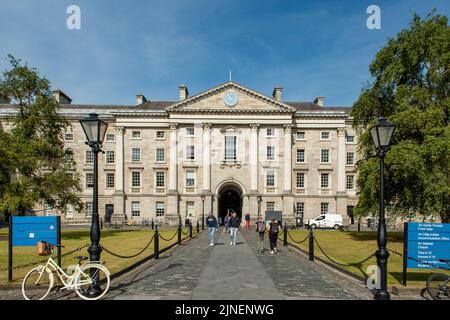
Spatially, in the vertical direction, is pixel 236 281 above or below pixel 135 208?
above

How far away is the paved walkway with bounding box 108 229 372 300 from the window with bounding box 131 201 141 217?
34.6m

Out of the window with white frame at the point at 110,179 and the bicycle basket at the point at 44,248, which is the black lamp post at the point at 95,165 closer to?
the bicycle basket at the point at 44,248

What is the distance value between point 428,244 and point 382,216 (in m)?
1.71

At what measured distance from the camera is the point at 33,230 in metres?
10.8

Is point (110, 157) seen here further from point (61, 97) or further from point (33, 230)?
point (33, 230)

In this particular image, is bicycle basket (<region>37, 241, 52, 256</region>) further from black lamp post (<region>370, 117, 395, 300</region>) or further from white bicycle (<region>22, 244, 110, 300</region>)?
black lamp post (<region>370, 117, 395, 300</region>)

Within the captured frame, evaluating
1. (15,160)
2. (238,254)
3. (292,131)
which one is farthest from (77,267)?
(292,131)

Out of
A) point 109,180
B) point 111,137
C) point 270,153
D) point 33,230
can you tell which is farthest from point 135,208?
point 33,230

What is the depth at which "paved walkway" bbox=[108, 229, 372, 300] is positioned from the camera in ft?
29.9

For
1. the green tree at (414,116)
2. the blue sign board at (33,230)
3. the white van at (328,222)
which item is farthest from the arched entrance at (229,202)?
the blue sign board at (33,230)

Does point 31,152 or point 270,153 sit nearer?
point 31,152

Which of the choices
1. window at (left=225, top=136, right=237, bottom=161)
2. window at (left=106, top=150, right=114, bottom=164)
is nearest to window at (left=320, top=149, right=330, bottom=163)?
window at (left=225, top=136, right=237, bottom=161)

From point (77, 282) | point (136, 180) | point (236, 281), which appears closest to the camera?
point (77, 282)
